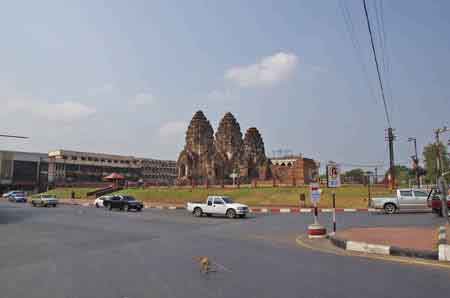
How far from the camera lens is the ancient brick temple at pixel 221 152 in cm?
8031

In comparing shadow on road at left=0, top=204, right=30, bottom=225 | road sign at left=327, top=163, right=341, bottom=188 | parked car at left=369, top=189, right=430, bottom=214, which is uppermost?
road sign at left=327, top=163, right=341, bottom=188

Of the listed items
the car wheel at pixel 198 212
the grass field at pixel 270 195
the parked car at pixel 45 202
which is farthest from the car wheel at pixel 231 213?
the parked car at pixel 45 202

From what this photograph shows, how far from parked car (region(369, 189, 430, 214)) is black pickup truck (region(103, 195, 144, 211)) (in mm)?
19884

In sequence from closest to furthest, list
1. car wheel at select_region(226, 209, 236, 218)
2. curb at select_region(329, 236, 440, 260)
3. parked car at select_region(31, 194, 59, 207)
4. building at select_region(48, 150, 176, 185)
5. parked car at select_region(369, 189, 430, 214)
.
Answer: curb at select_region(329, 236, 440, 260)
car wheel at select_region(226, 209, 236, 218)
parked car at select_region(369, 189, 430, 214)
parked car at select_region(31, 194, 59, 207)
building at select_region(48, 150, 176, 185)

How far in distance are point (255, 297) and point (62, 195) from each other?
6814 centimetres

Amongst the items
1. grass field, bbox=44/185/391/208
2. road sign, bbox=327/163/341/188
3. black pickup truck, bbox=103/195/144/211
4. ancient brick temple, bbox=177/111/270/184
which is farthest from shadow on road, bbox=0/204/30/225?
ancient brick temple, bbox=177/111/270/184

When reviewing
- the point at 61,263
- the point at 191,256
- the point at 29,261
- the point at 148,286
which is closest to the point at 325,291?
the point at 148,286

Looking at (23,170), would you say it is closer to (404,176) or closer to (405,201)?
(404,176)

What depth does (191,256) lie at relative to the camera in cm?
994

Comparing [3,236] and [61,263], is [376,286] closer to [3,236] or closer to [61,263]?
[61,263]

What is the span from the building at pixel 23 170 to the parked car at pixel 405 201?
87.6 metres

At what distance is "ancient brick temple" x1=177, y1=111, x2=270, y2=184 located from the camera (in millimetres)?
80312

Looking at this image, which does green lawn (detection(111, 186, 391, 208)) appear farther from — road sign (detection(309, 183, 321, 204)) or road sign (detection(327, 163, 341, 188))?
road sign (detection(327, 163, 341, 188))

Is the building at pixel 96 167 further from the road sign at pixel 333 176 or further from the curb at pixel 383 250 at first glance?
the curb at pixel 383 250
